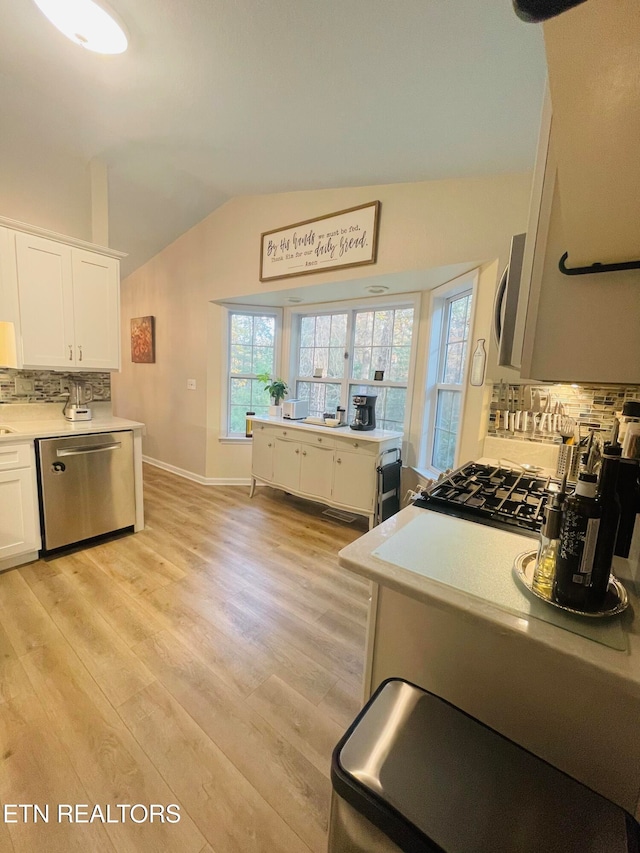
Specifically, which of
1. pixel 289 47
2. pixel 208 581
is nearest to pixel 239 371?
pixel 208 581

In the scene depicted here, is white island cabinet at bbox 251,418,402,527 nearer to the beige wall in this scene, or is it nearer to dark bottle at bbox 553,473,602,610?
the beige wall

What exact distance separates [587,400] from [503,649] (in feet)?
4.76

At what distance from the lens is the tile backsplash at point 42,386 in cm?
252

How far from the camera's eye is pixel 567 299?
2.49ft

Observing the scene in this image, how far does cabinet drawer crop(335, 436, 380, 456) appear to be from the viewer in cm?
281

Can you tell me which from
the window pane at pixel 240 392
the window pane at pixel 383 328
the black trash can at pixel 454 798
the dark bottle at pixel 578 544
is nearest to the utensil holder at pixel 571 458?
the dark bottle at pixel 578 544

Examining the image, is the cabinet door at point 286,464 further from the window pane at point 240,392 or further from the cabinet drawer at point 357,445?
the window pane at point 240,392

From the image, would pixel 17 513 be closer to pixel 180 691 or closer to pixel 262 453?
pixel 180 691

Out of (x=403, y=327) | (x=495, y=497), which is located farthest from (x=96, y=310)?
Answer: (x=495, y=497)

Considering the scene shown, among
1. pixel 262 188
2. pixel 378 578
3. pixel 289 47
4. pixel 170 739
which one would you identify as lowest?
pixel 170 739

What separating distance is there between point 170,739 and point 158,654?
0.43 meters

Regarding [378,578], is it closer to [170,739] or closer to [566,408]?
[170,739]

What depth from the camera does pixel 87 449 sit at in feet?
8.03

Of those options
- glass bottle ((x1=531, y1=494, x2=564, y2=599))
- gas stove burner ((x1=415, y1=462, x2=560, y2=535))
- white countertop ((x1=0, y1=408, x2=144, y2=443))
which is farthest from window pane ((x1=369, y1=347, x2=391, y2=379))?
glass bottle ((x1=531, y1=494, x2=564, y2=599))
